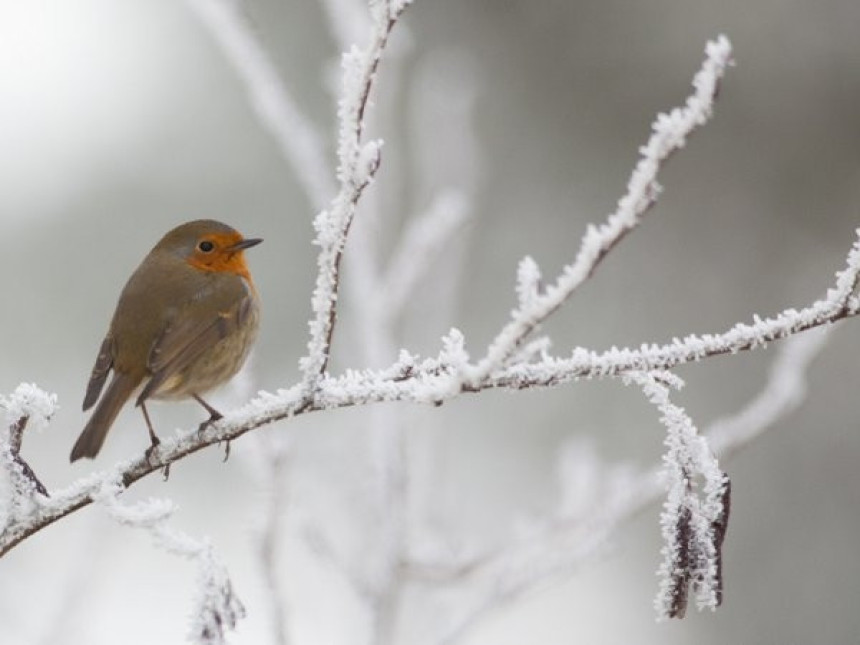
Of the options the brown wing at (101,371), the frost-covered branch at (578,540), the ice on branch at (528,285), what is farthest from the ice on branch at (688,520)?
the brown wing at (101,371)

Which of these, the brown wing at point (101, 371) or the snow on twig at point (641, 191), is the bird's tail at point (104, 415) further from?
the snow on twig at point (641, 191)

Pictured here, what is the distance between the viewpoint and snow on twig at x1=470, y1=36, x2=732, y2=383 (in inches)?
44.8

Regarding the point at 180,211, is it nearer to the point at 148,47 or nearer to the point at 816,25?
the point at 148,47

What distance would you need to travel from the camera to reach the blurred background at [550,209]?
7.78m

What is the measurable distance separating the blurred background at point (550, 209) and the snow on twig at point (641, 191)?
18.6 ft

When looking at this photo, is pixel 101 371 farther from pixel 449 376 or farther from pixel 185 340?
pixel 449 376

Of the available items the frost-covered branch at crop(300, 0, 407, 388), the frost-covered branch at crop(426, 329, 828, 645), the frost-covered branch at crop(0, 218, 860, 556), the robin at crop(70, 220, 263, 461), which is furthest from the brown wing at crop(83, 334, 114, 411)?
the frost-covered branch at crop(300, 0, 407, 388)

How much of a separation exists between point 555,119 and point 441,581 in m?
5.65

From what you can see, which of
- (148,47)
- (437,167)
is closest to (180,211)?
(148,47)

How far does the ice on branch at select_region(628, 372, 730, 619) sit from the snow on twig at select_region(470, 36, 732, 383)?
10.9 inches

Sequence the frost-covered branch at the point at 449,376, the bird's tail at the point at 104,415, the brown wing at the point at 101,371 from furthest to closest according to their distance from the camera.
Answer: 1. the brown wing at the point at 101,371
2. the bird's tail at the point at 104,415
3. the frost-covered branch at the point at 449,376

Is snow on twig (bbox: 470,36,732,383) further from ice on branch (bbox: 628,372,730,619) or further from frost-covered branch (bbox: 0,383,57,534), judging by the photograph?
frost-covered branch (bbox: 0,383,57,534)

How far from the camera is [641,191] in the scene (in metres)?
1.22

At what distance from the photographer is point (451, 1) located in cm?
823
